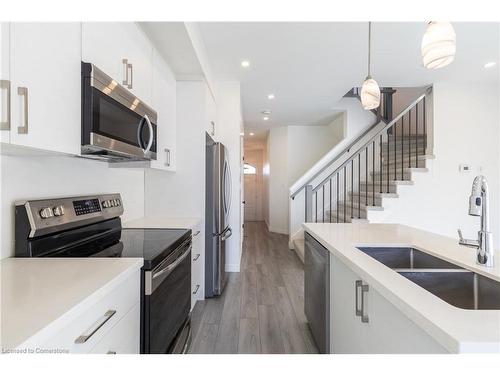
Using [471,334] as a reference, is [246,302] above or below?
below

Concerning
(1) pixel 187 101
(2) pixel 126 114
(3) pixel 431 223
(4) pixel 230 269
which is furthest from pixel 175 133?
(3) pixel 431 223

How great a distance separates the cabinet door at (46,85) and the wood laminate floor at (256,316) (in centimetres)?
173

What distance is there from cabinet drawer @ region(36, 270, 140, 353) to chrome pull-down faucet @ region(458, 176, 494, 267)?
4.80ft

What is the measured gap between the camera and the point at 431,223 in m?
4.23

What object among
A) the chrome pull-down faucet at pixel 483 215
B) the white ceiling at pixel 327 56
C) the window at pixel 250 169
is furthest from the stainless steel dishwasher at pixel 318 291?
the window at pixel 250 169

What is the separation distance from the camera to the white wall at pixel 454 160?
4172mm

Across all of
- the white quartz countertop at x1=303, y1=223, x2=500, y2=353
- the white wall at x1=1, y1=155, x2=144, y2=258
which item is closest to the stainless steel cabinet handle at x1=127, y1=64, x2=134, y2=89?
the white wall at x1=1, y1=155, x2=144, y2=258

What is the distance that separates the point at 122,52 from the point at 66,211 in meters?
0.97

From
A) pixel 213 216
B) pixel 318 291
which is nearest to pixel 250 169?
pixel 213 216

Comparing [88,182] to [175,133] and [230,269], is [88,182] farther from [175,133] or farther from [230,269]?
A: [230,269]

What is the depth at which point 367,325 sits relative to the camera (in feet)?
3.90

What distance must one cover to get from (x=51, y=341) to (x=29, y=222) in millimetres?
801

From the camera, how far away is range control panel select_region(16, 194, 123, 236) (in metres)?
1.28

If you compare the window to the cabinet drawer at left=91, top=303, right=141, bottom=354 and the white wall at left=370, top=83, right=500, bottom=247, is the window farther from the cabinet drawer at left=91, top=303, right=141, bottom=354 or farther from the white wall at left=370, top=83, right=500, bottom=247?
the cabinet drawer at left=91, top=303, right=141, bottom=354
